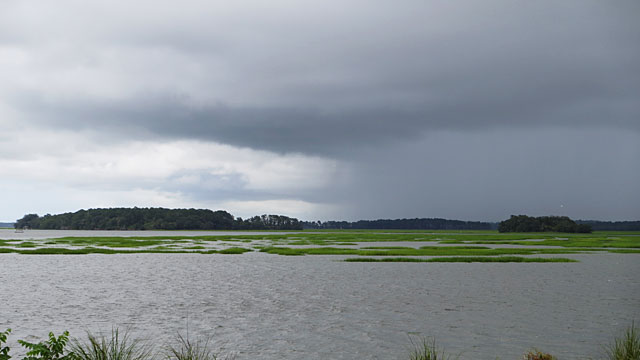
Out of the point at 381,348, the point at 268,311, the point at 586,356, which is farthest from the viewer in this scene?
the point at 268,311

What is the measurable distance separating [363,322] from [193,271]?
980 inches

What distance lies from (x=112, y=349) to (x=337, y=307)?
14754mm

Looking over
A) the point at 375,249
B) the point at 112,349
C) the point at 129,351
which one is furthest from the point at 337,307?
the point at 375,249

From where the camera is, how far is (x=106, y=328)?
65.4 ft

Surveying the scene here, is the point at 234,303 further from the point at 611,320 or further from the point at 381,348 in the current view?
the point at 611,320

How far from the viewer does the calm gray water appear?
17.9 meters

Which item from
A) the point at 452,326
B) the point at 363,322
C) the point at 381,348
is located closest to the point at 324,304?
the point at 363,322

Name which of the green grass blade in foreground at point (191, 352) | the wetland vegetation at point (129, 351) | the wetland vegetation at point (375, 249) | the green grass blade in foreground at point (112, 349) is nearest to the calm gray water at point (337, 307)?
the green grass blade in foreground at point (191, 352)

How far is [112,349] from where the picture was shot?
11.5m

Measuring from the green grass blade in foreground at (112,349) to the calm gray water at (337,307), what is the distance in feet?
4.96

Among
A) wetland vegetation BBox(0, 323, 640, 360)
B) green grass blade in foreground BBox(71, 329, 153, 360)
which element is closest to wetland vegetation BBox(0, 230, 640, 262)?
wetland vegetation BBox(0, 323, 640, 360)

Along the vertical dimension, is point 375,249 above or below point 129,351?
below

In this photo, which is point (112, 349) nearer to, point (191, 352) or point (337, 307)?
point (191, 352)

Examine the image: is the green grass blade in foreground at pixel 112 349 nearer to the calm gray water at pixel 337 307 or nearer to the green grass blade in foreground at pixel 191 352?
the green grass blade in foreground at pixel 191 352
